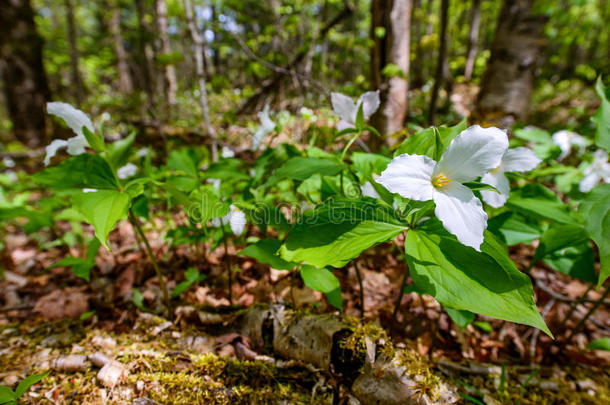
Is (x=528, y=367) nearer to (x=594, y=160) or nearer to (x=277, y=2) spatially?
(x=594, y=160)

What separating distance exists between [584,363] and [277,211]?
188cm

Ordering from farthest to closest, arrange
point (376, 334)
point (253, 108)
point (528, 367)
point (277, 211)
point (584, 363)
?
point (253, 108) < point (584, 363) < point (528, 367) < point (277, 211) < point (376, 334)

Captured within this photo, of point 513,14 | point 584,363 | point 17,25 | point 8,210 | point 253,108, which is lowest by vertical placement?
point 584,363

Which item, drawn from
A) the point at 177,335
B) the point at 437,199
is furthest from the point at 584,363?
the point at 177,335

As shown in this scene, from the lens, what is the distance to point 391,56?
3.00 m

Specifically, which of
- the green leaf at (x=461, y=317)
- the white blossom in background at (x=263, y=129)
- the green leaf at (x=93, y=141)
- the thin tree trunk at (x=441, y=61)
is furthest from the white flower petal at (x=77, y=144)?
the thin tree trunk at (x=441, y=61)

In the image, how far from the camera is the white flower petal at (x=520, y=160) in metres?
1.10

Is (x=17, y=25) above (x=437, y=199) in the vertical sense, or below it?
above

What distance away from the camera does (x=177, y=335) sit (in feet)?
4.51

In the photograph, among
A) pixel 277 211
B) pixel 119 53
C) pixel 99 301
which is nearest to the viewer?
pixel 277 211

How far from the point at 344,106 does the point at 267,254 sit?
2.40ft

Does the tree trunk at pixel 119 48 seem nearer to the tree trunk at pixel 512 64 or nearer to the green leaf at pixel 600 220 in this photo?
the tree trunk at pixel 512 64

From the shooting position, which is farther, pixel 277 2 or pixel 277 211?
pixel 277 2

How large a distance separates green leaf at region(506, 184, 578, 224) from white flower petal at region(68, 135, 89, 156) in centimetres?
193
